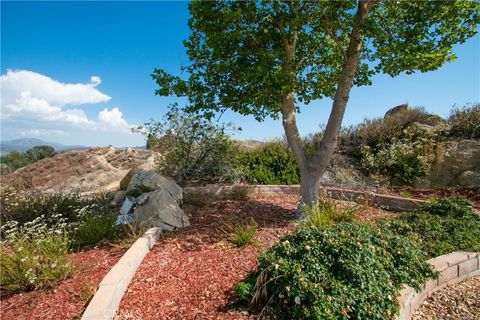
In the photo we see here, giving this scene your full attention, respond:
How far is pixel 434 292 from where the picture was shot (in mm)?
3223

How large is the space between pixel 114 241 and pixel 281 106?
11.8ft

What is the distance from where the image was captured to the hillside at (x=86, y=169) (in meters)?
11.0

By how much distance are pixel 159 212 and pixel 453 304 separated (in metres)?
4.06

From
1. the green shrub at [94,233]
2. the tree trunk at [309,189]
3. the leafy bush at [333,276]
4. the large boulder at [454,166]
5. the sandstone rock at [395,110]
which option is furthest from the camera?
the sandstone rock at [395,110]

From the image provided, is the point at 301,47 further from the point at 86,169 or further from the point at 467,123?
the point at 86,169

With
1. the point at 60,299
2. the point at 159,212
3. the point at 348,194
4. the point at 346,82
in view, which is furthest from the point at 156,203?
the point at 348,194

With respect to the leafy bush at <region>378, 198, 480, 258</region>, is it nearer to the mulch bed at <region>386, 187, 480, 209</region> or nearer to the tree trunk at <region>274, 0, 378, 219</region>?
the tree trunk at <region>274, 0, 378, 219</region>

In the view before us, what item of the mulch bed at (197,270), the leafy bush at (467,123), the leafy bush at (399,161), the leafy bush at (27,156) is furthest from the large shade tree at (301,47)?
the leafy bush at (27,156)

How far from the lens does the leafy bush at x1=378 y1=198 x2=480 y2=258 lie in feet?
12.3

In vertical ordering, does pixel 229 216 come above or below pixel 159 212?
below

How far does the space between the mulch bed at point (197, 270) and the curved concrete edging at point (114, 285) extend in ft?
0.27

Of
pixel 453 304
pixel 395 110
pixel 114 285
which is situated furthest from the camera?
pixel 395 110

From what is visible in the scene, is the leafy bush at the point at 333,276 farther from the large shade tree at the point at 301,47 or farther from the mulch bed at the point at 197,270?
the large shade tree at the point at 301,47

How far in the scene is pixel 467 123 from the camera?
9.60 m
